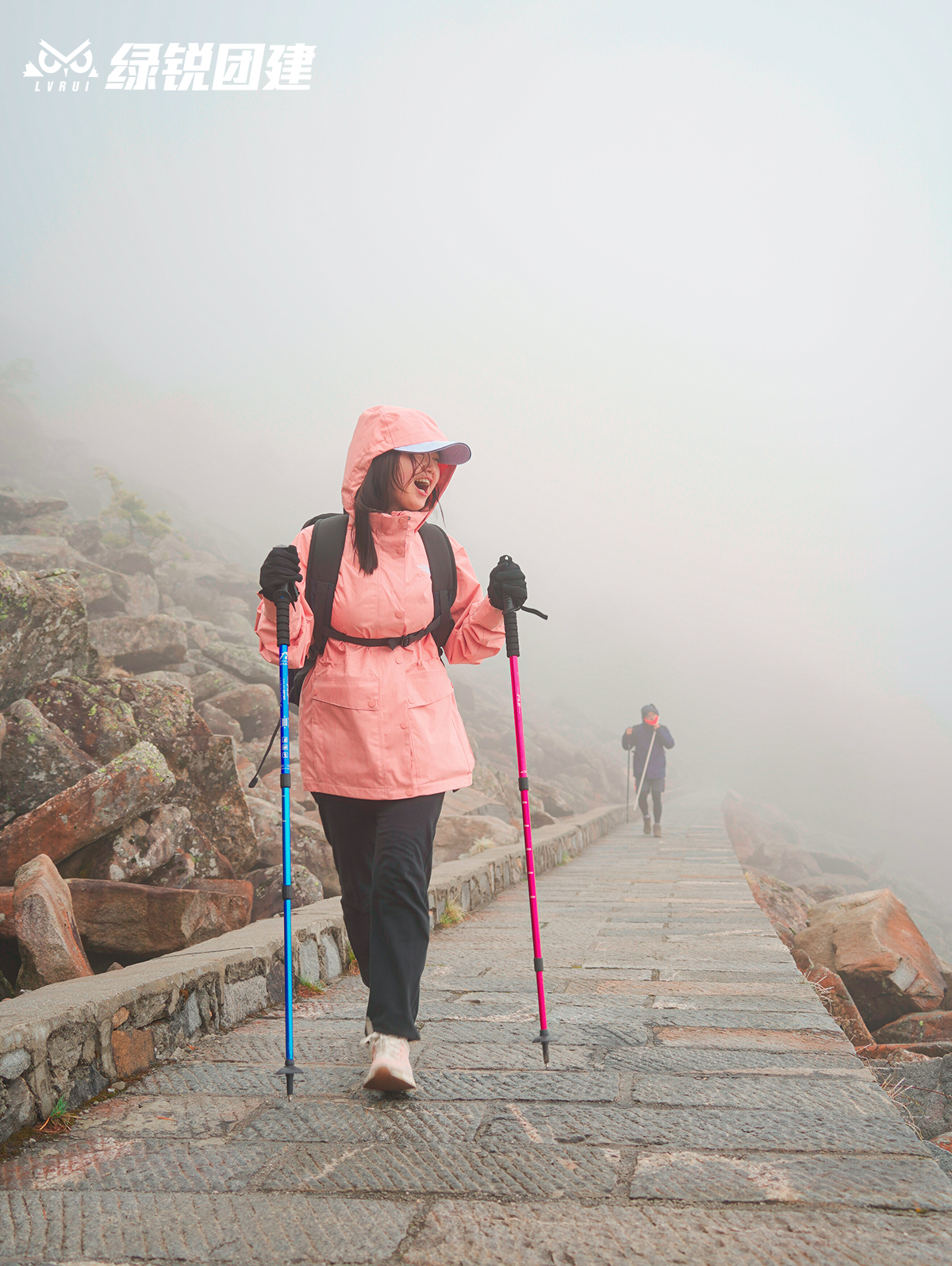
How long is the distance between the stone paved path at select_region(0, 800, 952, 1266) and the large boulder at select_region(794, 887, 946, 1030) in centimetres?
276

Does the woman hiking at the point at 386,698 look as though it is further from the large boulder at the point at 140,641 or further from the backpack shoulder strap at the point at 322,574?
the large boulder at the point at 140,641

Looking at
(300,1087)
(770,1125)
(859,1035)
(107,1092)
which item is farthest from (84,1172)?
(859,1035)

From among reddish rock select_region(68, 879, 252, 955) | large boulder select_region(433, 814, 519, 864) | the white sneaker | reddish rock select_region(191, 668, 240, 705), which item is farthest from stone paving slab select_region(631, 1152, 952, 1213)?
reddish rock select_region(191, 668, 240, 705)

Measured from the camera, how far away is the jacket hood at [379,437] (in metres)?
3.30

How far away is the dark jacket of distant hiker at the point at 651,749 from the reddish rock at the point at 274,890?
8.85 m

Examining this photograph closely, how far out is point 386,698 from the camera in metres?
3.04

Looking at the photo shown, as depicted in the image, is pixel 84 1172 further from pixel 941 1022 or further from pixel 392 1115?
pixel 941 1022

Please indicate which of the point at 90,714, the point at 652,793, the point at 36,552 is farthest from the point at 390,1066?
the point at 36,552

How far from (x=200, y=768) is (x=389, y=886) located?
177 inches

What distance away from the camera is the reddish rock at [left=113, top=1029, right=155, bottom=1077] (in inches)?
114

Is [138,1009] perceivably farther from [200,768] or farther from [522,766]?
[200,768]

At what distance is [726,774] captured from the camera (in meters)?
124

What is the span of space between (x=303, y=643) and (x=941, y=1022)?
16.1 feet

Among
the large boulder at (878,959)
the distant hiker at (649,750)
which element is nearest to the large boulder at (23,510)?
the distant hiker at (649,750)
